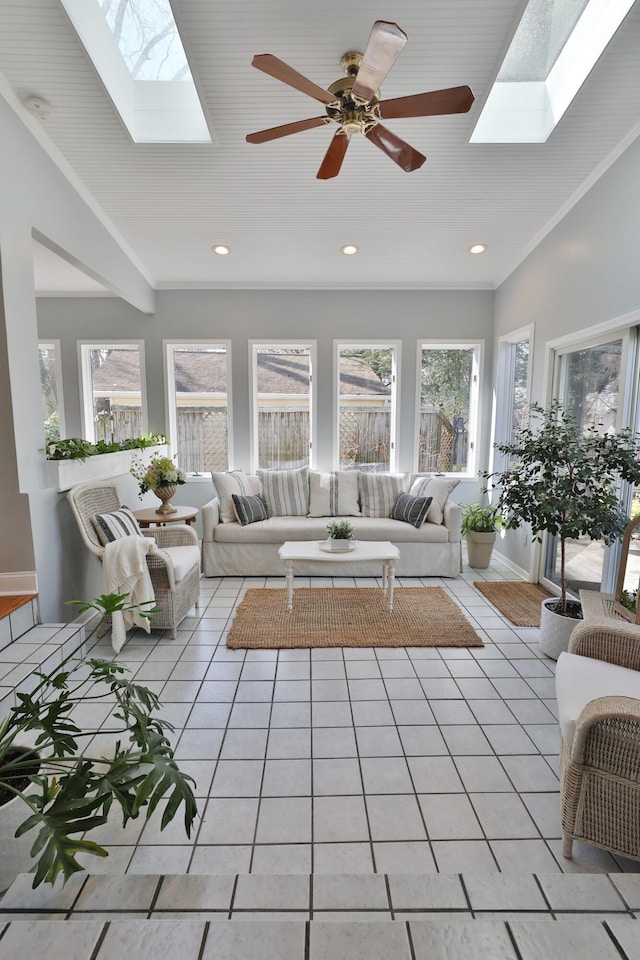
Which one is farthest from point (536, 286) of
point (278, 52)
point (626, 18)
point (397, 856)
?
point (397, 856)

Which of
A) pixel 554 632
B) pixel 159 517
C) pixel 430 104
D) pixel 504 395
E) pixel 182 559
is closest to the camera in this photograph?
pixel 430 104

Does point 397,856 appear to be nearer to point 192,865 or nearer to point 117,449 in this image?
point 192,865

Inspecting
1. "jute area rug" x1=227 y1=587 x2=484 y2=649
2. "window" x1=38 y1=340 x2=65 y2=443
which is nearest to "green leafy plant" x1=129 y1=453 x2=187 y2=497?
"jute area rug" x1=227 y1=587 x2=484 y2=649

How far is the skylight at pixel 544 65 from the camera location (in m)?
2.45

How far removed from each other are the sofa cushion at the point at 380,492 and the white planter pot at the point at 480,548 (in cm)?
83

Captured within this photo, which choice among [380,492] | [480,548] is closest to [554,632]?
[480,548]

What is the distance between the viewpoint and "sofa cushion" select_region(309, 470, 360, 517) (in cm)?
502

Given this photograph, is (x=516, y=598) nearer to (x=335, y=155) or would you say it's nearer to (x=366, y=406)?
(x=366, y=406)

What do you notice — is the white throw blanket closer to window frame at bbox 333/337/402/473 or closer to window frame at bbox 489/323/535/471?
window frame at bbox 333/337/402/473

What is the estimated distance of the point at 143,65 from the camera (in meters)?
2.95

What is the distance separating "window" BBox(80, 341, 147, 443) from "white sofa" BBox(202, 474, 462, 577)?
1.85 metres

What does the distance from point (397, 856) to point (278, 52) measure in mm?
3643

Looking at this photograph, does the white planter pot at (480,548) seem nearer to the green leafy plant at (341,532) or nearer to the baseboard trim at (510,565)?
the baseboard trim at (510,565)

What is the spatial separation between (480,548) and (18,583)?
12.8ft
